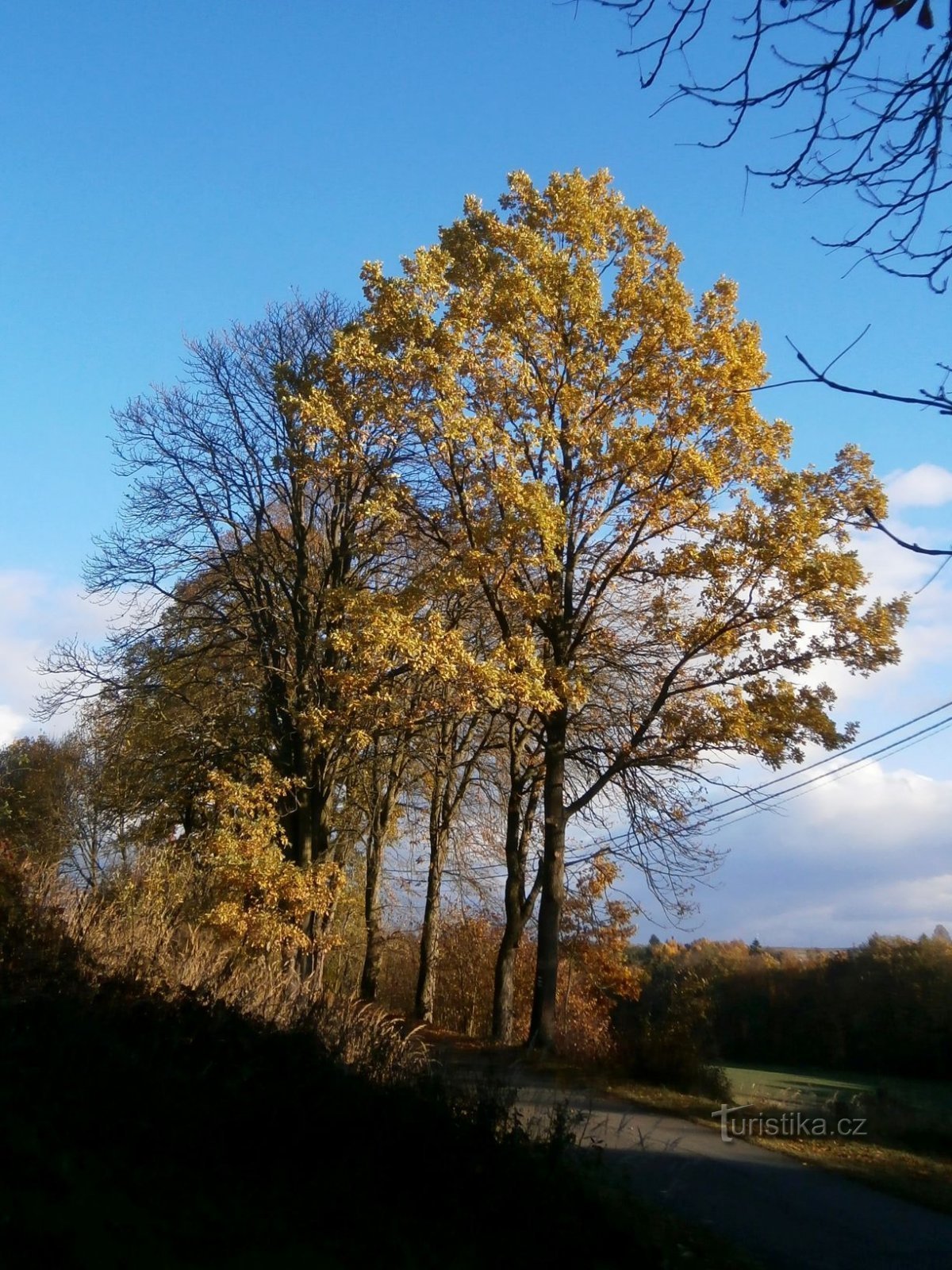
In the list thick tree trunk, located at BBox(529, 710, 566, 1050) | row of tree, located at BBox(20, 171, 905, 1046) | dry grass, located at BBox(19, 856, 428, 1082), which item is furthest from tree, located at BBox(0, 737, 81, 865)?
dry grass, located at BBox(19, 856, 428, 1082)

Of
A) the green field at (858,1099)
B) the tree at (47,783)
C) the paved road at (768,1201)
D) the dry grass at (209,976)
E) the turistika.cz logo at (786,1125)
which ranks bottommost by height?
the paved road at (768,1201)

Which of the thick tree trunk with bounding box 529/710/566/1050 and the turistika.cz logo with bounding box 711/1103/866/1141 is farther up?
the thick tree trunk with bounding box 529/710/566/1050

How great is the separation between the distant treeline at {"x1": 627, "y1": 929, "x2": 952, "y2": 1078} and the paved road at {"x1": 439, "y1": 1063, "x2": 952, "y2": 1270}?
10.3 metres

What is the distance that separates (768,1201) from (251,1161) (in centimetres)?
388

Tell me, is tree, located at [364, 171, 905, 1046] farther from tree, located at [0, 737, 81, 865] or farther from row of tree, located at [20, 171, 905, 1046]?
tree, located at [0, 737, 81, 865]

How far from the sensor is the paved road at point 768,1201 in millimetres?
6613

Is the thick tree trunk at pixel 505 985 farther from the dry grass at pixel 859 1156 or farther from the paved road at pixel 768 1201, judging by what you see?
the paved road at pixel 768 1201

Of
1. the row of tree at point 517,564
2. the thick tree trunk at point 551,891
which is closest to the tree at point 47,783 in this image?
the row of tree at point 517,564

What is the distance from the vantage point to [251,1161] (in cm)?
622

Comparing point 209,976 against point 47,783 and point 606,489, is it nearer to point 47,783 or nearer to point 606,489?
point 606,489

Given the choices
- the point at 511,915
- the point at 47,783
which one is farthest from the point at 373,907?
the point at 47,783

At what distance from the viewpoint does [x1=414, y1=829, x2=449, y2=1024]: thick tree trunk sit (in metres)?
27.6

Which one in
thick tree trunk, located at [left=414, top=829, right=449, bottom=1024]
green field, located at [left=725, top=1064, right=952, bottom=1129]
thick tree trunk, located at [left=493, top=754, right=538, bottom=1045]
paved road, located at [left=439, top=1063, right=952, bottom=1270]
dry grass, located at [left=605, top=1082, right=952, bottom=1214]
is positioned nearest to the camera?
paved road, located at [left=439, top=1063, right=952, bottom=1270]

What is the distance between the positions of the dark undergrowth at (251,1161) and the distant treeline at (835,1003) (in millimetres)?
13735
